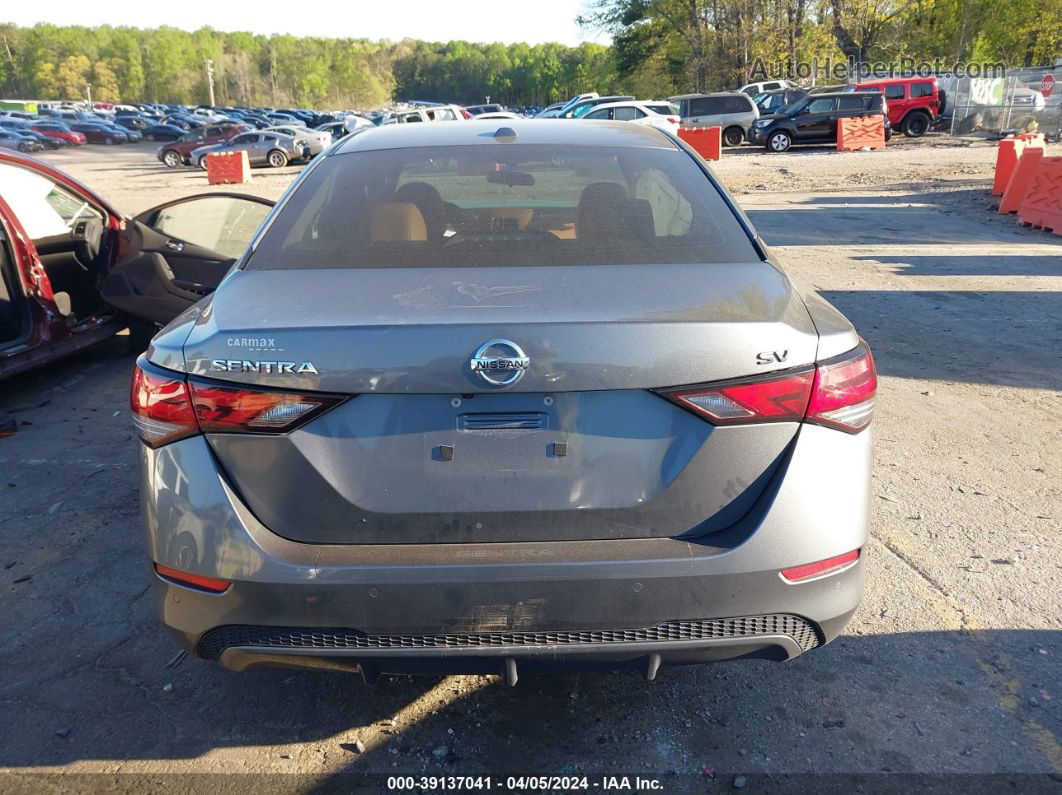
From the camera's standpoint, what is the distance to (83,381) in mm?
6191

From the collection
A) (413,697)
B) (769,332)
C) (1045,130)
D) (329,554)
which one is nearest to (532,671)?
(329,554)

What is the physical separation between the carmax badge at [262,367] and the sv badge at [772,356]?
41.5 inches

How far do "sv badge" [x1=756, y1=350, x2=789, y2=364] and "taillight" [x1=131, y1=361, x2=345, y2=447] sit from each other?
1004 mm

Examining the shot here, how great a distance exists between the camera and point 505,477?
79.4 inches

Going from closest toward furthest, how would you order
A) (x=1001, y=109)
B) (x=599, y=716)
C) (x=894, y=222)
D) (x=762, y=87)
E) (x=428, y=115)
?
(x=599, y=716)
(x=894, y=222)
(x=428, y=115)
(x=1001, y=109)
(x=762, y=87)

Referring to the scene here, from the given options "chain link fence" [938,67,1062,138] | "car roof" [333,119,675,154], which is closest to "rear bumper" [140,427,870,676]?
"car roof" [333,119,675,154]

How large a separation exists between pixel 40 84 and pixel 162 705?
17217 cm

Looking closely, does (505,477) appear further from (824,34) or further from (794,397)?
(824,34)

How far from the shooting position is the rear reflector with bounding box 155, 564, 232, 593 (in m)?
2.06

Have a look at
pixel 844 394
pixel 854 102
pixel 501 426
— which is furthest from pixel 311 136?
pixel 844 394

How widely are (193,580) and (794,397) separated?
156 cm

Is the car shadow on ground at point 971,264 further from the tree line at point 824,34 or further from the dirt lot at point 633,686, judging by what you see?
the tree line at point 824,34

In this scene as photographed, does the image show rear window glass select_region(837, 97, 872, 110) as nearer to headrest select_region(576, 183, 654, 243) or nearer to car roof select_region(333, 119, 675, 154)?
car roof select_region(333, 119, 675, 154)

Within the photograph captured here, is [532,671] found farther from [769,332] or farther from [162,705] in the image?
[162,705]
